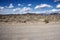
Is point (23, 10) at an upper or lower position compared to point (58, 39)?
upper

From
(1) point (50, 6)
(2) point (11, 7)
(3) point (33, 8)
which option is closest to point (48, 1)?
(1) point (50, 6)

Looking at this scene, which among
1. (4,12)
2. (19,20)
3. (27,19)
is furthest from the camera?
(27,19)

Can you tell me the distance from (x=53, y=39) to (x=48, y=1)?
2466 millimetres

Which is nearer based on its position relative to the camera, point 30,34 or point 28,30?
point 30,34

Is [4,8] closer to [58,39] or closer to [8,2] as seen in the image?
[8,2]

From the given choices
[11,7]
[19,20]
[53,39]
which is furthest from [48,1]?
[19,20]

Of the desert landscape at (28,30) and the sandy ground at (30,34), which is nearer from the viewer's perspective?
the sandy ground at (30,34)

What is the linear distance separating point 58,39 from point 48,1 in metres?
2.49

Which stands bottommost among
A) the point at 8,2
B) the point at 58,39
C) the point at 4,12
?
the point at 58,39

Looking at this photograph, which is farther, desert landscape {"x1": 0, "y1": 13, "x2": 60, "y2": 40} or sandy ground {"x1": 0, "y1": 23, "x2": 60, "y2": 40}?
desert landscape {"x1": 0, "y1": 13, "x2": 60, "y2": 40}

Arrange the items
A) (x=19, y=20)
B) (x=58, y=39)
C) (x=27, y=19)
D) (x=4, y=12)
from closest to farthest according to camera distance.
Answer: (x=58, y=39) < (x=4, y=12) < (x=19, y=20) < (x=27, y=19)

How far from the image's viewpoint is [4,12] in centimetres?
764

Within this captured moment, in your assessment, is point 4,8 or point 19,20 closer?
point 4,8

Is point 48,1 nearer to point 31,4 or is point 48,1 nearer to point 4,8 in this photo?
point 31,4
